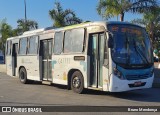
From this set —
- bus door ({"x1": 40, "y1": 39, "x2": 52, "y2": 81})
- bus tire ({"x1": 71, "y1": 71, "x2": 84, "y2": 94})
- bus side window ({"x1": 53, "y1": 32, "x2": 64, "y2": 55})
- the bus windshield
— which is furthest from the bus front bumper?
bus door ({"x1": 40, "y1": 39, "x2": 52, "y2": 81})

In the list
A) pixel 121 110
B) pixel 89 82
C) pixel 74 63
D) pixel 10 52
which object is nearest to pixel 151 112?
pixel 121 110

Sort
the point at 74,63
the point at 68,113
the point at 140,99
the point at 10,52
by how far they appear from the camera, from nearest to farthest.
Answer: the point at 68,113, the point at 140,99, the point at 74,63, the point at 10,52

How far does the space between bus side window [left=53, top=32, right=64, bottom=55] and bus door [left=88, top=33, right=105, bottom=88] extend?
228cm

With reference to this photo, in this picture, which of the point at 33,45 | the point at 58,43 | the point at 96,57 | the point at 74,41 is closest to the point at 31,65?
the point at 33,45

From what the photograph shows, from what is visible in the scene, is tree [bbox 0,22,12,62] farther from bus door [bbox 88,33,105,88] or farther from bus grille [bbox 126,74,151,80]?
bus grille [bbox 126,74,151,80]

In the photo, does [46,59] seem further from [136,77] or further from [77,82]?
[136,77]

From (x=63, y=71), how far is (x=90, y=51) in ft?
7.36

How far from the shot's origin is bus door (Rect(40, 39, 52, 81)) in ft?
53.8

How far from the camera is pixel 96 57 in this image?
13008 mm

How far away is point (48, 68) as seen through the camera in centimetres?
1650

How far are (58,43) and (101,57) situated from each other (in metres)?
3.33

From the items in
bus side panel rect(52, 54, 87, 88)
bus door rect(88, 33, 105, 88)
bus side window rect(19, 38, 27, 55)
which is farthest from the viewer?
bus side window rect(19, 38, 27, 55)

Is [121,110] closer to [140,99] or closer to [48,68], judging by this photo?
[140,99]

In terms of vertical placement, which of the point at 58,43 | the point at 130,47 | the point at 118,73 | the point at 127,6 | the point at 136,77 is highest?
the point at 127,6
